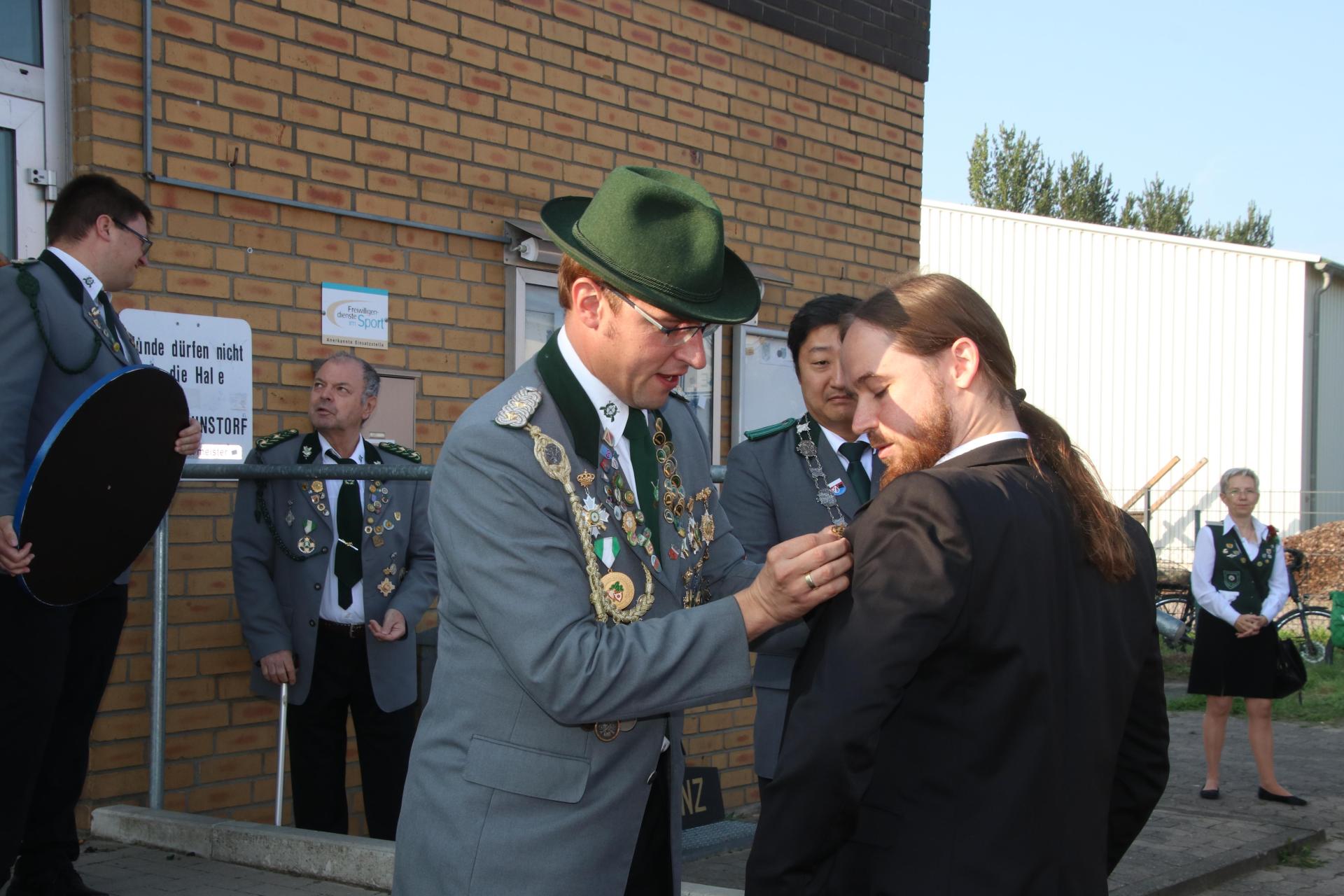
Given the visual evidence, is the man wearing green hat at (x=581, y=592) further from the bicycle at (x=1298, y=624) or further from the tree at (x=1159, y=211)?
the tree at (x=1159, y=211)

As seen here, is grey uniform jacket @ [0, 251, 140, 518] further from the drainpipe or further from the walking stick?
the drainpipe

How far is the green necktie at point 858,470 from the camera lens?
3.71 m

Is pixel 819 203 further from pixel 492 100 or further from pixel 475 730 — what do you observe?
pixel 475 730

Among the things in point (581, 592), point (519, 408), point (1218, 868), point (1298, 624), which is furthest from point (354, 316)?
point (1298, 624)

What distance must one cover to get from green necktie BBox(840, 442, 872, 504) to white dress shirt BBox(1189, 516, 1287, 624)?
452cm

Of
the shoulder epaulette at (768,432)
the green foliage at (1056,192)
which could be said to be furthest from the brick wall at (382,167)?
the green foliage at (1056,192)

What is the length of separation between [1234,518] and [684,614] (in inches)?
269

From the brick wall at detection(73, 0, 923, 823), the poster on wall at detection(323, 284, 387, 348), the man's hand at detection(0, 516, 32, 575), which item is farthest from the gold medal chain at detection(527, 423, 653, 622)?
the poster on wall at detection(323, 284, 387, 348)

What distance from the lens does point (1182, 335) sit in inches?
1016

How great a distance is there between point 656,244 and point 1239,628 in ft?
20.6

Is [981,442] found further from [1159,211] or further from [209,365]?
[1159,211]

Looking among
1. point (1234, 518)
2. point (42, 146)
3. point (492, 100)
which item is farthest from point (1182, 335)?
point (42, 146)

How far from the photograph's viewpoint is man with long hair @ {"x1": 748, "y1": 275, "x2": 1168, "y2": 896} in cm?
174

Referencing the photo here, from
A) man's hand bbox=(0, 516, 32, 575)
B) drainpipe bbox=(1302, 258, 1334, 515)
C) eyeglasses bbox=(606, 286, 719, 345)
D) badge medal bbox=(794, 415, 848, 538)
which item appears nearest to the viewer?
eyeglasses bbox=(606, 286, 719, 345)
